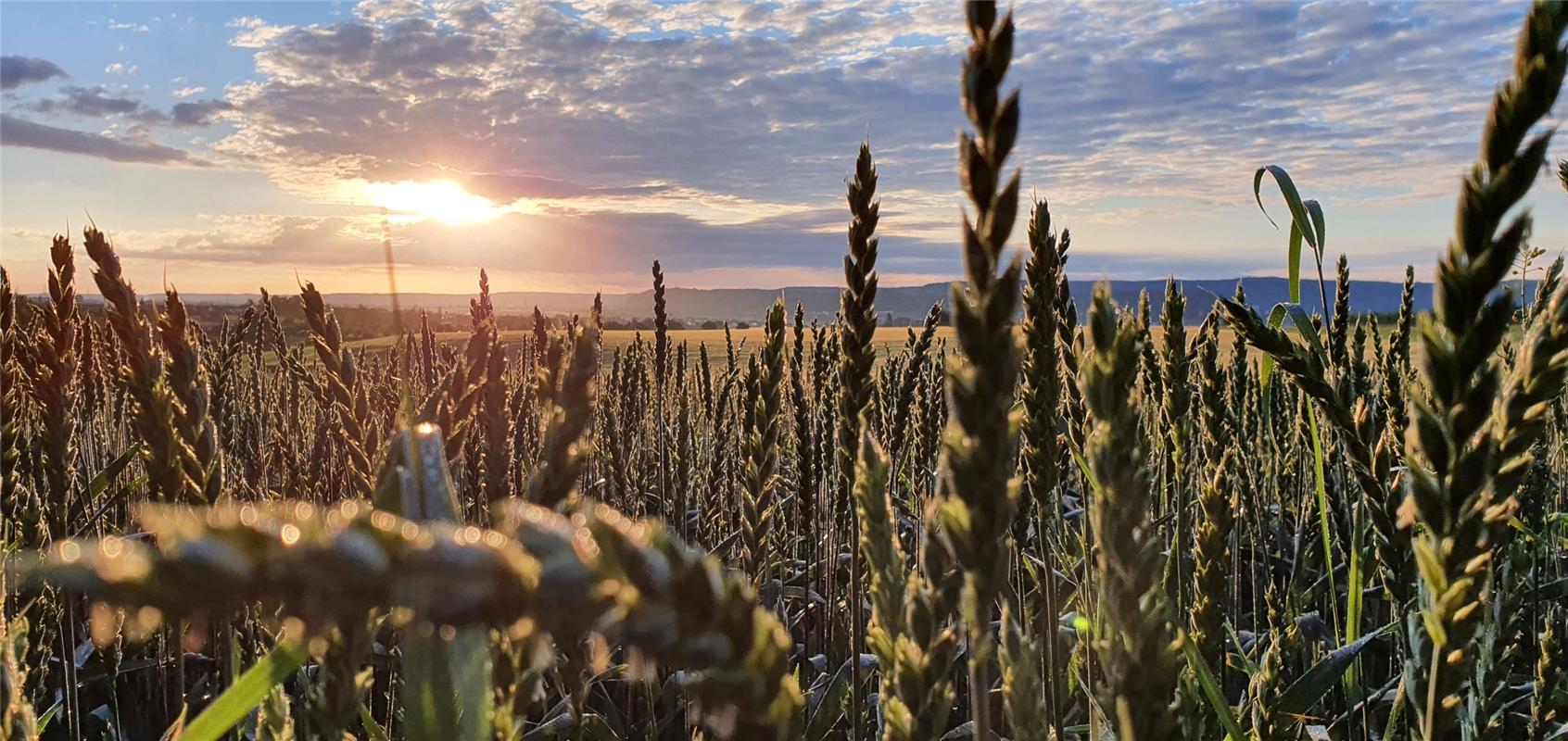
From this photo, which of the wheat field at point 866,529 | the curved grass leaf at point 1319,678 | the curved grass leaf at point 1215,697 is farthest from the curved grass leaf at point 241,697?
the curved grass leaf at point 1319,678

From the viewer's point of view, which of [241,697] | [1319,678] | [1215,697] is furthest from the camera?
[1319,678]

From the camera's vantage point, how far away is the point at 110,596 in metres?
0.50

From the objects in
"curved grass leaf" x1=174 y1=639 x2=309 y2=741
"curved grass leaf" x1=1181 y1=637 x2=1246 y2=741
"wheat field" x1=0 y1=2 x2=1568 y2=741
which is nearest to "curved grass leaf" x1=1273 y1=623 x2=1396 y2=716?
"wheat field" x1=0 y1=2 x2=1568 y2=741

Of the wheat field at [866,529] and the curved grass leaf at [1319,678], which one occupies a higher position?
the wheat field at [866,529]

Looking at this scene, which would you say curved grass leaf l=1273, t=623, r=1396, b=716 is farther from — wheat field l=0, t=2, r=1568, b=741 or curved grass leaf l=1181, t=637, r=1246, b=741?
curved grass leaf l=1181, t=637, r=1246, b=741

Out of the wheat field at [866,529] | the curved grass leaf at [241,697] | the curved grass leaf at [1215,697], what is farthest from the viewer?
the curved grass leaf at [1215,697]

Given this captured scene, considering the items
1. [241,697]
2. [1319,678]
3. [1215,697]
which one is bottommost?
[1319,678]

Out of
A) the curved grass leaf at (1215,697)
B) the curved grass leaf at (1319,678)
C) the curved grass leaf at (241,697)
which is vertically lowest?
the curved grass leaf at (1319,678)

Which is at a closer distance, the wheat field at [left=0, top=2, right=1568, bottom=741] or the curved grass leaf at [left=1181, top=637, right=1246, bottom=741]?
the wheat field at [left=0, top=2, right=1568, bottom=741]

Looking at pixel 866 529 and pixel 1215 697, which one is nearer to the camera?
pixel 866 529

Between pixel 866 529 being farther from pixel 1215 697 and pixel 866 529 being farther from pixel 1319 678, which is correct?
pixel 1319 678

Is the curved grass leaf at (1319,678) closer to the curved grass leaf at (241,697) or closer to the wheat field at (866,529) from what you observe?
the wheat field at (866,529)

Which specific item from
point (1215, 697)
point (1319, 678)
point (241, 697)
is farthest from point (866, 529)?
point (1319, 678)

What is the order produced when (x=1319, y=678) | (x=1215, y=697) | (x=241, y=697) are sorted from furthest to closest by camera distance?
(x=1319, y=678) < (x=1215, y=697) < (x=241, y=697)
